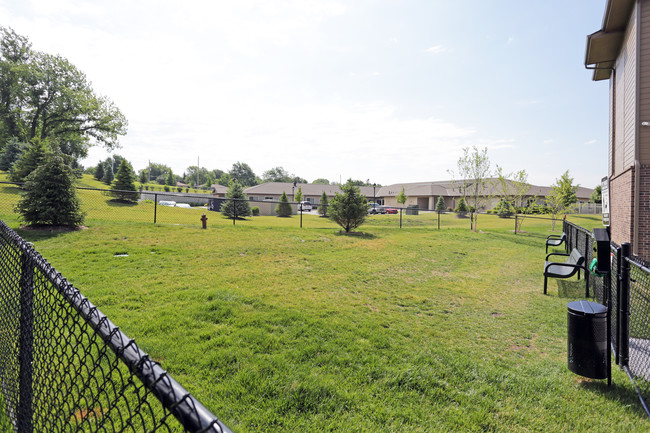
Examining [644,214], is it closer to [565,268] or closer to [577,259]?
[565,268]

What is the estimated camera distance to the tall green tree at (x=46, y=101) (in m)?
31.6

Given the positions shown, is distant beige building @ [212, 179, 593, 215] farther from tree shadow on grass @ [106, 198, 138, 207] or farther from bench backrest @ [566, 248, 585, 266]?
bench backrest @ [566, 248, 585, 266]

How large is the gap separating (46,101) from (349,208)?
3594 cm

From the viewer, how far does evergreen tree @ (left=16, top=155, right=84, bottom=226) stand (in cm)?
961

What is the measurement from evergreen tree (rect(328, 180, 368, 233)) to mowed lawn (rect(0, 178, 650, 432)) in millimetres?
6208

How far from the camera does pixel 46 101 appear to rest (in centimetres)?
3325

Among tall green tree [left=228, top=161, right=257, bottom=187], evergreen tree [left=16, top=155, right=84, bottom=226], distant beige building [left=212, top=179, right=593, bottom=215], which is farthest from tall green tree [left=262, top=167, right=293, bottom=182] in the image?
evergreen tree [left=16, top=155, right=84, bottom=226]

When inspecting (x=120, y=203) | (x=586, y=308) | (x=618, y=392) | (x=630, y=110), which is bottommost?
(x=618, y=392)

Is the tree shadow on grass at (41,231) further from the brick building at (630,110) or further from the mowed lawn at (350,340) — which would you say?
the brick building at (630,110)

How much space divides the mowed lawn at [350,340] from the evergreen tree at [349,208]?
621 cm

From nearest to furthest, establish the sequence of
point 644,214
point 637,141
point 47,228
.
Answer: point 644,214
point 637,141
point 47,228

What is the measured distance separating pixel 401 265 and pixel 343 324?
4.45 meters

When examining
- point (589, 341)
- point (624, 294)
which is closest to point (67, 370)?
point (589, 341)

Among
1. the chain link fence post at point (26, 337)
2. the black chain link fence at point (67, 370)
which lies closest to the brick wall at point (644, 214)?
the black chain link fence at point (67, 370)
